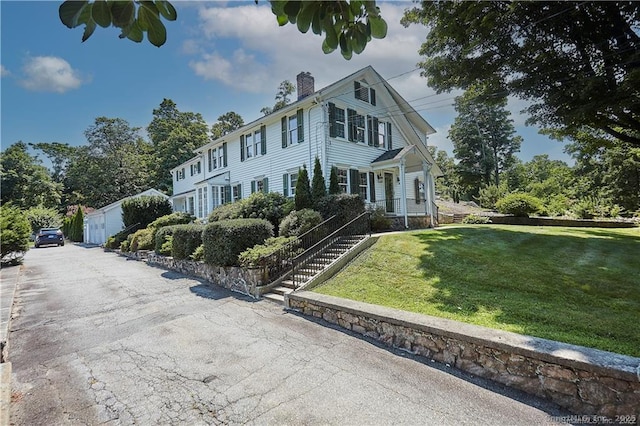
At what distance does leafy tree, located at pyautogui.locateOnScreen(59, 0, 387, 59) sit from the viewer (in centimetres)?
117

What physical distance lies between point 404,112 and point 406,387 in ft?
59.6

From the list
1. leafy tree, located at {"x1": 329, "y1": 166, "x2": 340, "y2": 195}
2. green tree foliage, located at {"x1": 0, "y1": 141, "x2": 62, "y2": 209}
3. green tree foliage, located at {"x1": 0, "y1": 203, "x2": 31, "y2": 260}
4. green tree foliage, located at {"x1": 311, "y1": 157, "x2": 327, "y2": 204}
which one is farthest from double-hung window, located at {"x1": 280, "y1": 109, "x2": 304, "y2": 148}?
green tree foliage, located at {"x1": 0, "y1": 141, "x2": 62, "y2": 209}

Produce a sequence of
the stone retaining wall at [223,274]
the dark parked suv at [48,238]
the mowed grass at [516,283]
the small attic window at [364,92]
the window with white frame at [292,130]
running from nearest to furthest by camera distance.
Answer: the mowed grass at [516,283]
the stone retaining wall at [223,274]
the window with white frame at [292,130]
the small attic window at [364,92]
the dark parked suv at [48,238]

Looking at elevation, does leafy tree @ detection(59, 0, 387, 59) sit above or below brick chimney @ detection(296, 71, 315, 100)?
below

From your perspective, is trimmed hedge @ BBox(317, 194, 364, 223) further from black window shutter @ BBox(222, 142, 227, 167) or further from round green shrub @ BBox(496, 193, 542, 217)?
round green shrub @ BBox(496, 193, 542, 217)

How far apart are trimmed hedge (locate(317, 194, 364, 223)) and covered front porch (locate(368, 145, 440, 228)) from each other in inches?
117

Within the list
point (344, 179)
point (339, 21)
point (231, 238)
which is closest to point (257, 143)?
point (344, 179)

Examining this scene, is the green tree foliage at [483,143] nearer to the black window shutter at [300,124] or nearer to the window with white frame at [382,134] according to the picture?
the window with white frame at [382,134]

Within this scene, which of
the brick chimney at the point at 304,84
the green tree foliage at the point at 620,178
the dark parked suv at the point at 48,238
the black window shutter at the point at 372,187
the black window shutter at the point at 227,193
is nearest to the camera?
the black window shutter at the point at 372,187

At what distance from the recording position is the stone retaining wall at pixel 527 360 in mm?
3069

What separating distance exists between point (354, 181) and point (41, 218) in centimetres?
4201

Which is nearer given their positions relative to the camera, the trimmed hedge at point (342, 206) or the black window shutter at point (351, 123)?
the trimmed hedge at point (342, 206)

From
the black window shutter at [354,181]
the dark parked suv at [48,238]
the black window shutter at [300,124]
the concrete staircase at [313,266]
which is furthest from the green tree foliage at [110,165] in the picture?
the concrete staircase at [313,266]

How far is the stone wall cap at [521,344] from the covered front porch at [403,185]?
9856 mm
